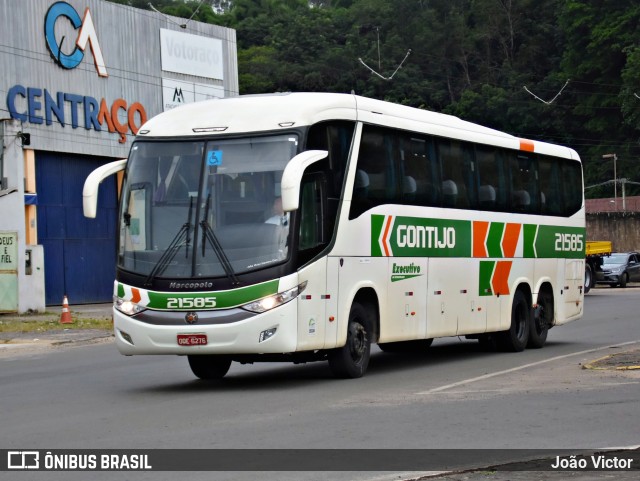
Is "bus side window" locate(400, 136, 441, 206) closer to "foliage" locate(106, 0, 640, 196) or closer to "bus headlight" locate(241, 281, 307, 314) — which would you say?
"bus headlight" locate(241, 281, 307, 314)

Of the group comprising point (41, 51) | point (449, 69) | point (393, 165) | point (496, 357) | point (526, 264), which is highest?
point (449, 69)

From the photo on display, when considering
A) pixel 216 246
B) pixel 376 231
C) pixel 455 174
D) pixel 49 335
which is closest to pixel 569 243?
pixel 455 174

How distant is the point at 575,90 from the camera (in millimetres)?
97250

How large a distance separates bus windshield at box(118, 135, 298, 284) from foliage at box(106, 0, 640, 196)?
76.4 metres

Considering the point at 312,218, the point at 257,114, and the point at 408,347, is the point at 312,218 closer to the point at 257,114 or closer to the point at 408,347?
the point at 257,114

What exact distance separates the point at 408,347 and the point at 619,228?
52.9 meters

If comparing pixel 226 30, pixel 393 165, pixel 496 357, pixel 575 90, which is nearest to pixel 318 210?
pixel 393 165

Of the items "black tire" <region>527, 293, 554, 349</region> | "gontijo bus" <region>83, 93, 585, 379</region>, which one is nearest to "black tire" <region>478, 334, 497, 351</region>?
"black tire" <region>527, 293, 554, 349</region>

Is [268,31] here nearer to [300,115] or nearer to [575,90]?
[575,90]

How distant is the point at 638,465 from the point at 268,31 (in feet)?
348

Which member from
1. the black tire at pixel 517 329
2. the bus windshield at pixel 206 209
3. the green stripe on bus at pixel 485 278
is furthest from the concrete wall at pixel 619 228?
the bus windshield at pixel 206 209

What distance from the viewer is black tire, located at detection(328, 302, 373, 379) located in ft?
52.6

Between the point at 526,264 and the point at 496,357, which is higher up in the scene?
the point at 526,264

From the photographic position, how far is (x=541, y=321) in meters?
22.1
